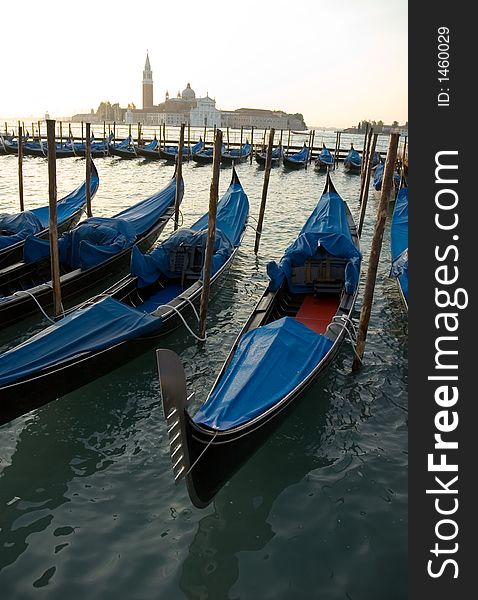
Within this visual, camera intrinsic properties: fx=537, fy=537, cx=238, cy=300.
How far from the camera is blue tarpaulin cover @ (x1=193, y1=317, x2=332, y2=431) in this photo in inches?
129

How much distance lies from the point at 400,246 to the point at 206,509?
5.05 meters

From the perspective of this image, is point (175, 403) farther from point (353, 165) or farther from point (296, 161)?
point (296, 161)

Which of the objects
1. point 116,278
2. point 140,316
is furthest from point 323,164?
point 140,316

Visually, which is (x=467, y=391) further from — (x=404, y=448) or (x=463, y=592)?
(x=404, y=448)

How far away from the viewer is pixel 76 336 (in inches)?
161

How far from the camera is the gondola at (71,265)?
557 centimetres

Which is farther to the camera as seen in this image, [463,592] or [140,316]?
[140,316]

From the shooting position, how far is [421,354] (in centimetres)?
265

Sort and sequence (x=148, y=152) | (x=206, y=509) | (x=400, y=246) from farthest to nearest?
1. (x=148, y=152)
2. (x=400, y=246)
3. (x=206, y=509)

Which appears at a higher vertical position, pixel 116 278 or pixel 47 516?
pixel 116 278

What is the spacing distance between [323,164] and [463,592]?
21.3m

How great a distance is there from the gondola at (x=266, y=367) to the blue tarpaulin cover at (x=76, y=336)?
0.89 metres

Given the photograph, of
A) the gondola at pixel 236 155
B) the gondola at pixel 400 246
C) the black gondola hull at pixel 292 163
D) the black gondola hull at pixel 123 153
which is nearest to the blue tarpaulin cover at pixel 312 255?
the gondola at pixel 400 246

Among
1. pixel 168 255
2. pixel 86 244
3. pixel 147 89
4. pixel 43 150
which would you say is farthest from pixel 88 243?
pixel 147 89
